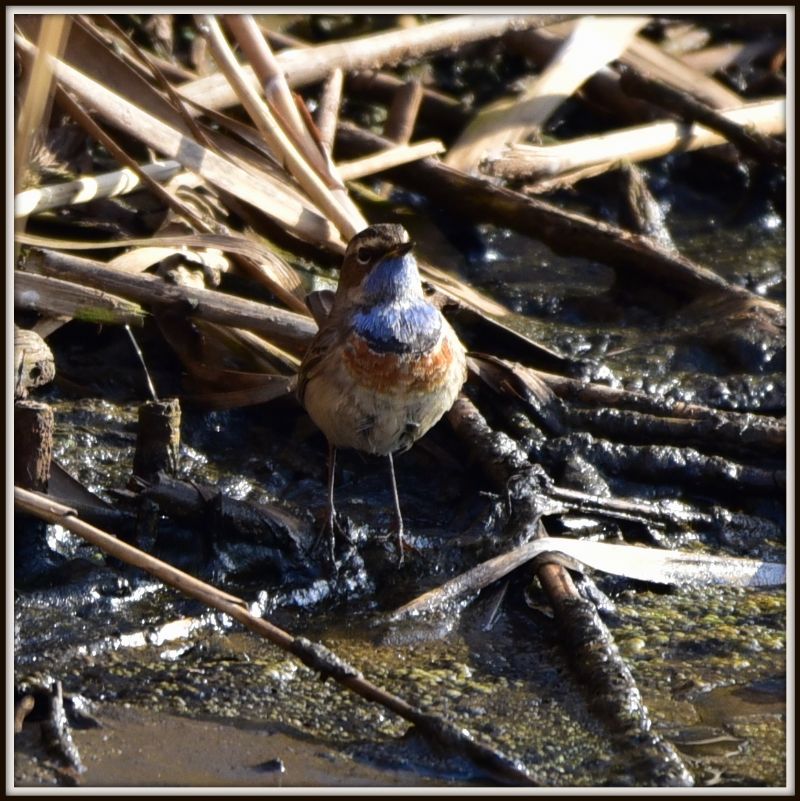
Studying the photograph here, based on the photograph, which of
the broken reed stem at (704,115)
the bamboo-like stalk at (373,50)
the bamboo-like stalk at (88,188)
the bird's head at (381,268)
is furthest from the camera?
the broken reed stem at (704,115)

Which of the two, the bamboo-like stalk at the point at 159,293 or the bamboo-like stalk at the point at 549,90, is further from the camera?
the bamboo-like stalk at the point at 549,90

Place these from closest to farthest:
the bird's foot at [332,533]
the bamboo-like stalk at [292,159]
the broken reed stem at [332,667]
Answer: the broken reed stem at [332,667] < the bird's foot at [332,533] < the bamboo-like stalk at [292,159]

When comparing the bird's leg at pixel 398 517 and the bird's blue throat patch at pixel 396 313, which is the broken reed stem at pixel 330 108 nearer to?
the bird's blue throat patch at pixel 396 313

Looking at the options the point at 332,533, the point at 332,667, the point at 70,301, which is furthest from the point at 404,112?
the point at 332,667

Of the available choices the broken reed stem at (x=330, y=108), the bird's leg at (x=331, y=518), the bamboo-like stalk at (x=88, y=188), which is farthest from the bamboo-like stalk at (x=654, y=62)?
the bird's leg at (x=331, y=518)

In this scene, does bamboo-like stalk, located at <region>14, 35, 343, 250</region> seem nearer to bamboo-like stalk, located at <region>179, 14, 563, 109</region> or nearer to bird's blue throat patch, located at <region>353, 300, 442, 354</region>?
bamboo-like stalk, located at <region>179, 14, 563, 109</region>

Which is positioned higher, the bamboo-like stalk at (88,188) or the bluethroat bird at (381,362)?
the bamboo-like stalk at (88,188)

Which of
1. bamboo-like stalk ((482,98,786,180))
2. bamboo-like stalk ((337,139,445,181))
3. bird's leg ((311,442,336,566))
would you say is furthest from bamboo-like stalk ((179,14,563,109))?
bird's leg ((311,442,336,566))
